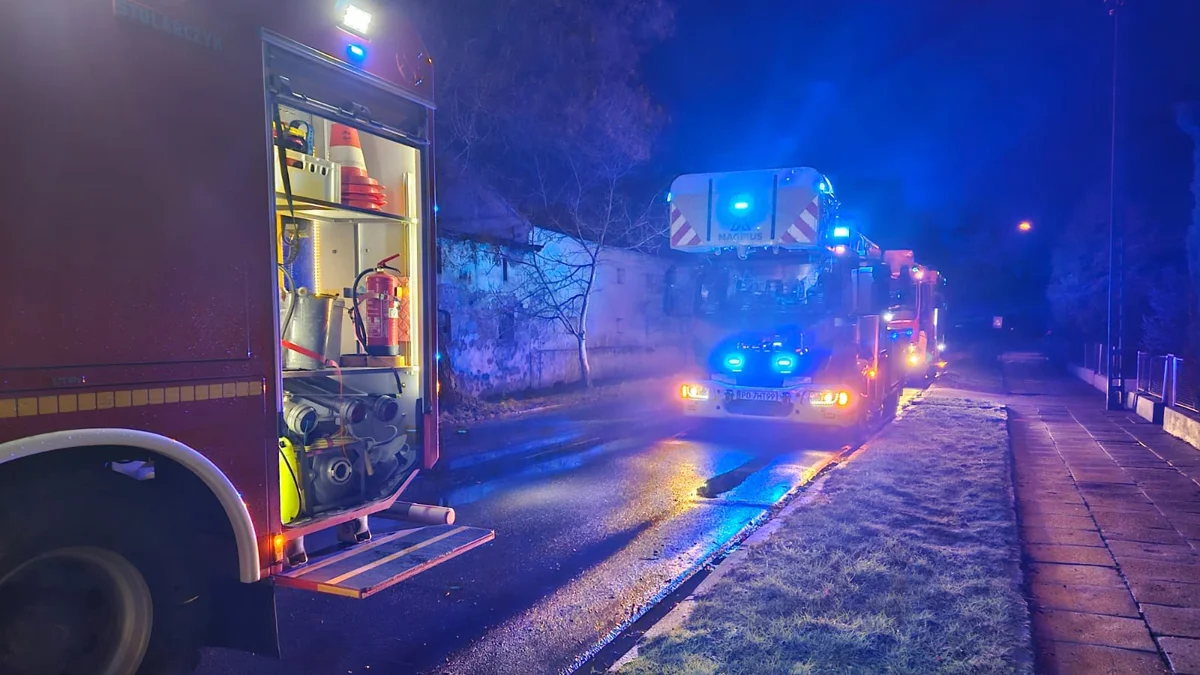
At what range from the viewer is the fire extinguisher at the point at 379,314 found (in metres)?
4.48

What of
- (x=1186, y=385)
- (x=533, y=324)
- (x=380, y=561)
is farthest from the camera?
(x=533, y=324)

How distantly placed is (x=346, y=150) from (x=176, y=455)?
7.66 ft

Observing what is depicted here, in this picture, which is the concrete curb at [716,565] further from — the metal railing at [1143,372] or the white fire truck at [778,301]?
the metal railing at [1143,372]

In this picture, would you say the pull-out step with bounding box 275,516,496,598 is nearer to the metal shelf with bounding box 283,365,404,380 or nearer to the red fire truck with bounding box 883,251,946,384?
the metal shelf with bounding box 283,365,404,380

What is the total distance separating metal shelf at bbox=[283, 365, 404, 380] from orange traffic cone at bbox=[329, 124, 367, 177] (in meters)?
1.21

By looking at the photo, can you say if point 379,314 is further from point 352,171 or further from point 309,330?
point 352,171

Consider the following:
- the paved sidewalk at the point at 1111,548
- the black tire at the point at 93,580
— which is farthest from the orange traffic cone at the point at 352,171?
the paved sidewalk at the point at 1111,548

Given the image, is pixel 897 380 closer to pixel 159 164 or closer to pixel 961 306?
pixel 159 164

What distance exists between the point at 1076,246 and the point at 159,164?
35.8 metres

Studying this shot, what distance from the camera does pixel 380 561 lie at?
12.9 ft

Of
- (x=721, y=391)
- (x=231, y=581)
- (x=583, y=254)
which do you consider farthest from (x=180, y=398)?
(x=583, y=254)

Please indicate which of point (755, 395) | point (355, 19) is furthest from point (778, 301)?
point (355, 19)

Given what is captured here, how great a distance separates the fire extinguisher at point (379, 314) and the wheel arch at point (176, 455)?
1483mm

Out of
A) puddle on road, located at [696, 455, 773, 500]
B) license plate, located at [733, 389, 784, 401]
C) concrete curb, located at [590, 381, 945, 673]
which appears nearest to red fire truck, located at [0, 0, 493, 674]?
concrete curb, located at [590, 381, 945, 673]
